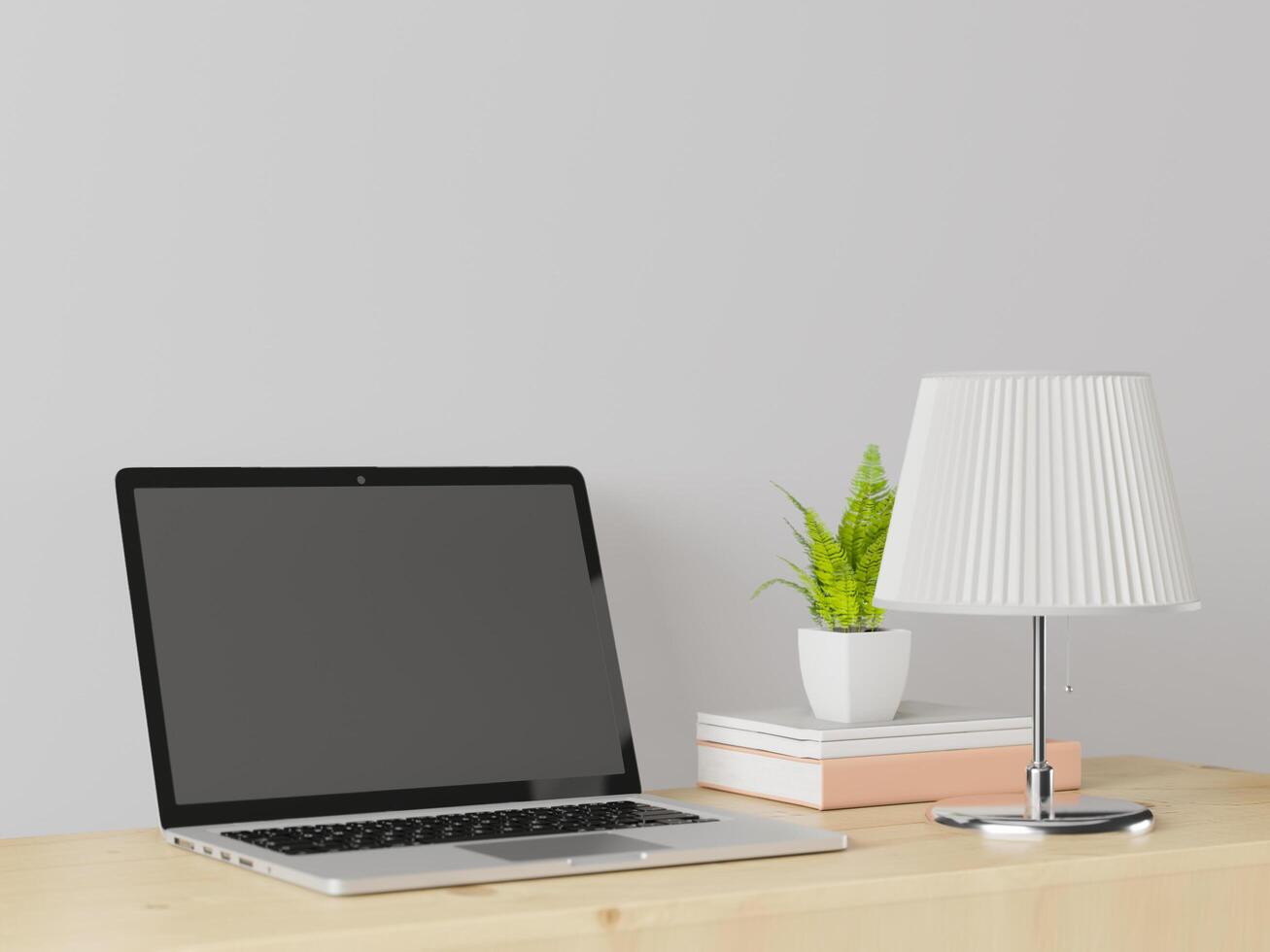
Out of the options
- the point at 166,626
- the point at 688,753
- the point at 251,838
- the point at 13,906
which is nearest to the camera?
the point at 13,906

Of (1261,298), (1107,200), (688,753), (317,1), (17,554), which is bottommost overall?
(688,753)

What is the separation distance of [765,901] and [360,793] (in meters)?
0.40

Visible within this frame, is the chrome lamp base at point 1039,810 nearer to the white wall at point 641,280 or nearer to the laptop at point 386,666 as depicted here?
the laptop at point 386,666

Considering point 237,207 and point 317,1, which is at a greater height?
point 317,1

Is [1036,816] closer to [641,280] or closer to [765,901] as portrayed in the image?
[765,901]

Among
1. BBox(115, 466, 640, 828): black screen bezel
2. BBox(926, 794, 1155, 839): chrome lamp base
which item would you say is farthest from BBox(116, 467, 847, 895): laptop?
BBox(926, 794, 1155, 839): chrome lamp base

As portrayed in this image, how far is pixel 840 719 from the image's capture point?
138 cm

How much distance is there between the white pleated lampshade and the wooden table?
0.18 m

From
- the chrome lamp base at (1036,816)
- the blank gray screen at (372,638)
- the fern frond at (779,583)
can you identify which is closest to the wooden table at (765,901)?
the chrome lamp base at (1036,816)

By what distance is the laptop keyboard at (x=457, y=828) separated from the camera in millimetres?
1096

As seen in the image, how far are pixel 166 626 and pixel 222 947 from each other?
44cm

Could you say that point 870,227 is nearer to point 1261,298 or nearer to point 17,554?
point 1261,298

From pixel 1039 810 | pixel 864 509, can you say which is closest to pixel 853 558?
pixel 864 509

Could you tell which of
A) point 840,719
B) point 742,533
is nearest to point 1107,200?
point 742,533
